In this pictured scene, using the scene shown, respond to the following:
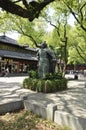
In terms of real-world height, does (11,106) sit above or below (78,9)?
below

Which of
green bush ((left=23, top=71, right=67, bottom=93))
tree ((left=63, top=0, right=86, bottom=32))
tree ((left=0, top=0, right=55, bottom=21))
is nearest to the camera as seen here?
tree ((left=0, top=0, right=55, bottom=21))

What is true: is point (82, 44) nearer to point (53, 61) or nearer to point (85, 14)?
point (85, 14)

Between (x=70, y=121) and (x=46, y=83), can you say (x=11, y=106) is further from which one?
(x=46, y=83)

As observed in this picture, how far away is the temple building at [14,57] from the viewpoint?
3782 centimetres

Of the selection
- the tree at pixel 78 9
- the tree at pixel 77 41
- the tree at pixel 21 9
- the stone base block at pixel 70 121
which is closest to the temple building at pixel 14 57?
the tree at pixel 77 41

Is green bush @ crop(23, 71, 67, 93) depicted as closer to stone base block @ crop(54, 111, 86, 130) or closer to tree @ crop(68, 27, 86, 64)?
stone base block @ crop(54, 111, 86, 130)

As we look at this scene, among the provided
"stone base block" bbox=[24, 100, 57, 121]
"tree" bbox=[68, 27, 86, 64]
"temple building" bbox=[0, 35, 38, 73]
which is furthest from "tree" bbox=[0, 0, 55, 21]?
"temple building" bbox=[0, 35, 38, 73]

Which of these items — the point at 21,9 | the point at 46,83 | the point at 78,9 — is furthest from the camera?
the point at 78,9

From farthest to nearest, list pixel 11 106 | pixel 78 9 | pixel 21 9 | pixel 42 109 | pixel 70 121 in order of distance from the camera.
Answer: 1. pixel 78 9
2. pixel 11 106
3. pixel 42 109
4. pixel 21 9
5. pixel 70 121

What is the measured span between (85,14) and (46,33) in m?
12.9

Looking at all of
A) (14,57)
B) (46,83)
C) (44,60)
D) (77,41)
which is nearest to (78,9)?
(44,60)

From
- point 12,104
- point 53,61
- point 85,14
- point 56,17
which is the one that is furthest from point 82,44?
point 12,104

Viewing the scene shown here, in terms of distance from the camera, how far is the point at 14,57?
125 ft

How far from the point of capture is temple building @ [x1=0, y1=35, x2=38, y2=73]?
1489 inches
